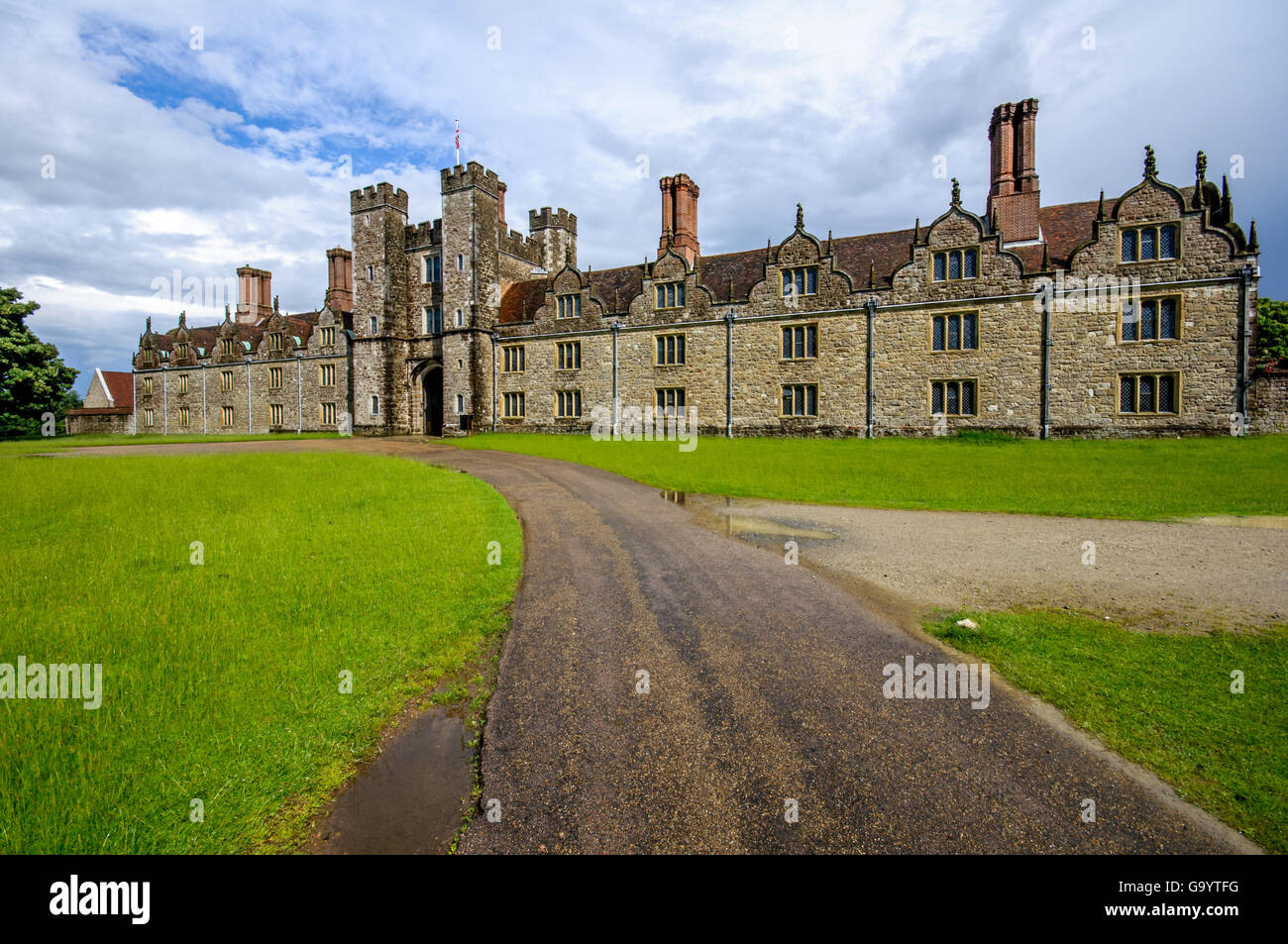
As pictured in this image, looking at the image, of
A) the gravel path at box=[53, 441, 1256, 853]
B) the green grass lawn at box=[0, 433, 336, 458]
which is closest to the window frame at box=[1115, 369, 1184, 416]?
the gravel path at box=[53, 441, 1256, 853]

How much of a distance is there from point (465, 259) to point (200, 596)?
39601mm

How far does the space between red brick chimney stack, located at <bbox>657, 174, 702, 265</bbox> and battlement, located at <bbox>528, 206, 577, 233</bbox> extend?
47.3 feet

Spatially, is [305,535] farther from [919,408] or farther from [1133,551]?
[919,408]

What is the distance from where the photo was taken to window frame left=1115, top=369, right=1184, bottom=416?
2709cm

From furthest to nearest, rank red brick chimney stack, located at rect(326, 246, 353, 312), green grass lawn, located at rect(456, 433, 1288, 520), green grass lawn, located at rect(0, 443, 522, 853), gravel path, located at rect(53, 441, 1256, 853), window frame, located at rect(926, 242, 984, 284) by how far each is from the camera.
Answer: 1. red brick chimney stack, located at rect(326, 246, 353, 312)
2. window frame, located at rect(926, 242, 984, 284)
3. green grass lawn, located at rect(456, 433, 1288, 520)
4. green grass lawn, located at rect(0, 443, 522, 853)
5. gravel path, located at rect(53, 441, 1256, 853)

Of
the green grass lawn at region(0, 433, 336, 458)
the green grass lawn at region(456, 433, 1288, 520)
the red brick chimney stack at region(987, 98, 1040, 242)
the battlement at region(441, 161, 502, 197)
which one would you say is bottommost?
the green grass lawn at region(456, 433, 1288, 520)

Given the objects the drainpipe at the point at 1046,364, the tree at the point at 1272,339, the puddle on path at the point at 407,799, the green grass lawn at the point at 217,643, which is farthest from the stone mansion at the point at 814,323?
the puddle on path at the point at 407,799

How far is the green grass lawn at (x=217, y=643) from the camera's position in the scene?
3.68m

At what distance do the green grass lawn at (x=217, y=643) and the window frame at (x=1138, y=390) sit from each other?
101 feet

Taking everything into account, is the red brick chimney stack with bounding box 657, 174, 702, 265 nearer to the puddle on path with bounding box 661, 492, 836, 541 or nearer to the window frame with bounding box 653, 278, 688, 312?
the window frame with bounding box 653, 278, 688, 312

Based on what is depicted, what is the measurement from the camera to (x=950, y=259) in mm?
31016

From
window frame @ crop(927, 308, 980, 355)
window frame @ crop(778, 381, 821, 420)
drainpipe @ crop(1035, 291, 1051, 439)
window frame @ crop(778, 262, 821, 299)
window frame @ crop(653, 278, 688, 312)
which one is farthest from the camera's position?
window frame @ crop(653, 278, 688, 312)
